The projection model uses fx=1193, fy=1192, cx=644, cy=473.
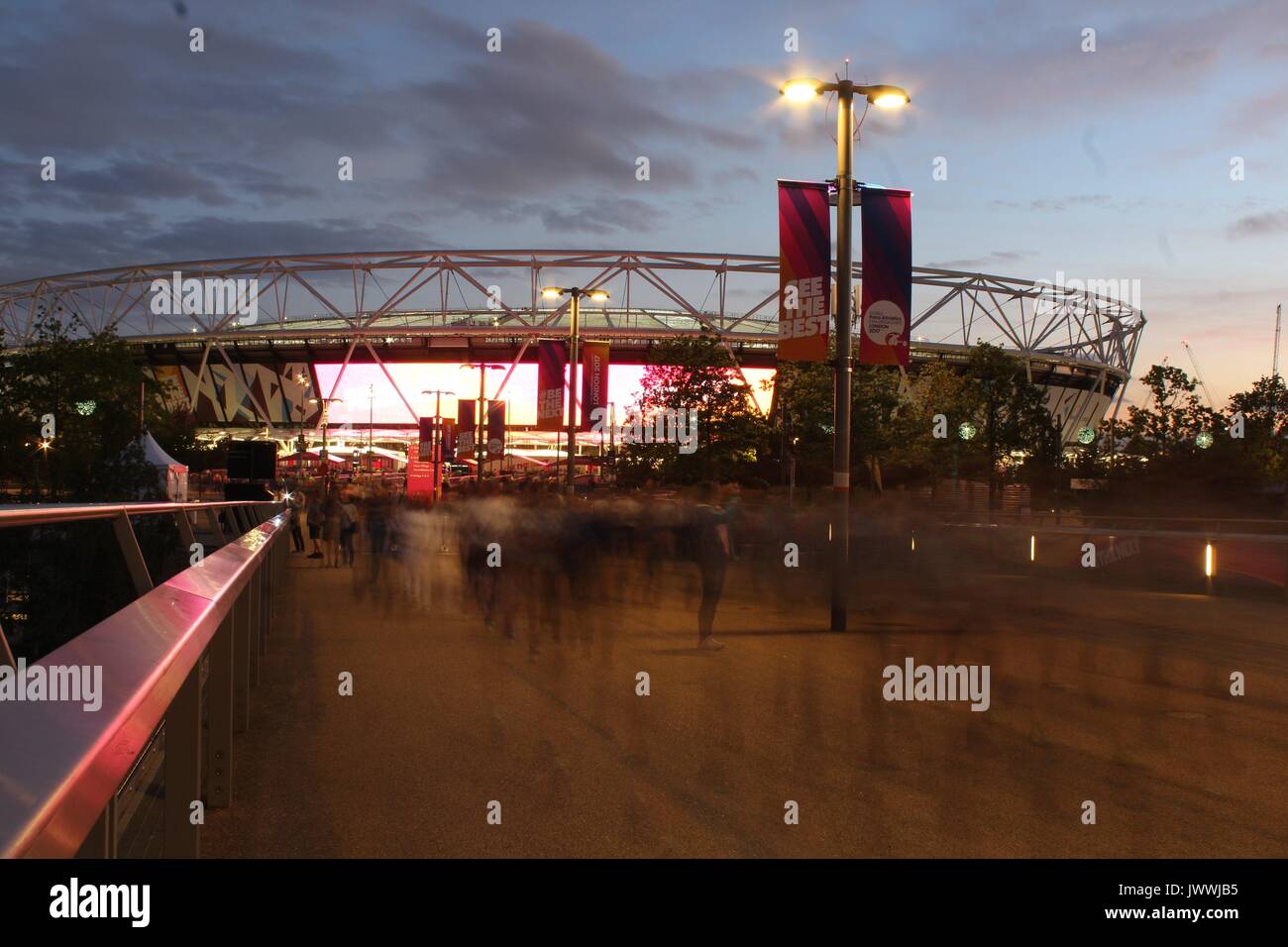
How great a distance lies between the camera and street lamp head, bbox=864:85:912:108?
611 inches

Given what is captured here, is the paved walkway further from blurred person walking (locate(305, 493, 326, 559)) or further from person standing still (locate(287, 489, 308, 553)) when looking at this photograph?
person standing still (locate(287, 489, 308, 553))

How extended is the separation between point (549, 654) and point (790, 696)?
331cm

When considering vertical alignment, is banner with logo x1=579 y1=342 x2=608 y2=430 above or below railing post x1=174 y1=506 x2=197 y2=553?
above

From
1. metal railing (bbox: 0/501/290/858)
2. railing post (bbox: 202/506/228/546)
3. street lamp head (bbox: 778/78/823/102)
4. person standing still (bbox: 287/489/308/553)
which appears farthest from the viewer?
person standing still (bbox: 287/489/308/553)


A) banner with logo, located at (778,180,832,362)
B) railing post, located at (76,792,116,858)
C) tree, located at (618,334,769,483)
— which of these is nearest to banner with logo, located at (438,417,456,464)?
tree, located at (618,334,769,483)

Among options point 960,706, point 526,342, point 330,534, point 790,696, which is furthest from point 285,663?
point 526,342

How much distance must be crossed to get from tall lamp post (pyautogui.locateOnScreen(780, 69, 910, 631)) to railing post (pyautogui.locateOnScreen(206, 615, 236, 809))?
30.8 ft

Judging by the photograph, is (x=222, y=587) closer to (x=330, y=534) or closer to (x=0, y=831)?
(x=0, y=831)

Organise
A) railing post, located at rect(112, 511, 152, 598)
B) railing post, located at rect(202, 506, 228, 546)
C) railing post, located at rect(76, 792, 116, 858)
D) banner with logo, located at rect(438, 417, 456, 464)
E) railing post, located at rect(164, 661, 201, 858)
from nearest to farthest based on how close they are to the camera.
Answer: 1. railing post, located at rect(76, 792, 116, 858)
2. railing post, located at rect(112, 511, 152, 598)
3. railing post, located at rect(164, 661, 201, 858)
4. railing post, located at rect(202, 506, 228, 546)
5. banner with logo, located at rect(438, 417, 456, 464)

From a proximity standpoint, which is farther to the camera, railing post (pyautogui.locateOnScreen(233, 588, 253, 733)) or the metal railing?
railing post (pyautogui.locateOnScreen(233, 588, 253, 733))

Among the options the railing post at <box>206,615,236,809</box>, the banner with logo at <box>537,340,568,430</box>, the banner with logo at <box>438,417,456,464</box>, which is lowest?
the railing post at <box>206,615,236,809</box>

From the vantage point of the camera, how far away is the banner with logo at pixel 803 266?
1536 centimetres

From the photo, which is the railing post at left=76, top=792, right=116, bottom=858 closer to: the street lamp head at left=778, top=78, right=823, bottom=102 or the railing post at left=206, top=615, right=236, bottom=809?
the railing post at left=206, top=615, right=236, bottom=809

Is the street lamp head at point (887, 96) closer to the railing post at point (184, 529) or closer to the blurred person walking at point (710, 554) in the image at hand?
the blurred person walking at point (710, 554)
